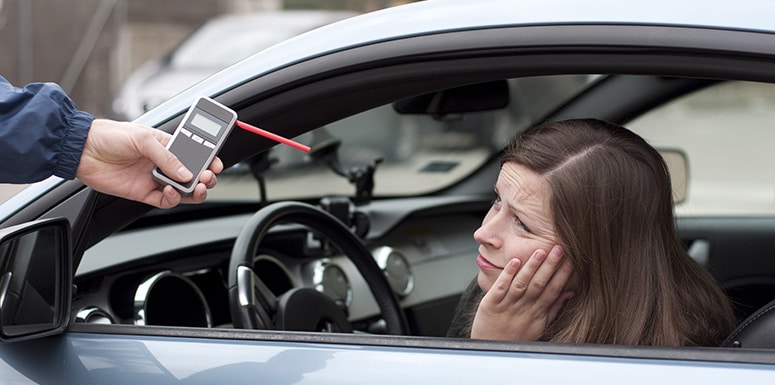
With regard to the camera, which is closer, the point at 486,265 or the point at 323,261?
the point at 486,265

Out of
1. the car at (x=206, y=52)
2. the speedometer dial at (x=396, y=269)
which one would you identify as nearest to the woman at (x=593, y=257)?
the speedometer dial at (x=396, y=269)

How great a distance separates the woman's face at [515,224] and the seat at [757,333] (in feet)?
1.03

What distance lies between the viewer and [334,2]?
15.0 m

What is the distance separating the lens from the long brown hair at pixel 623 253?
165cm

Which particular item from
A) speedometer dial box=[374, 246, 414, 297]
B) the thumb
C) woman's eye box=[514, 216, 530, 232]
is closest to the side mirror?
the thumb

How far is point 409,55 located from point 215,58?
868cm

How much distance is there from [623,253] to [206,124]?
2.27 feet

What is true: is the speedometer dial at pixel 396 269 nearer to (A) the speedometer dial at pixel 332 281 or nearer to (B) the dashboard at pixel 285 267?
(B) the dashboard at pixel 285 267

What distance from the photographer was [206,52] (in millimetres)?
10156

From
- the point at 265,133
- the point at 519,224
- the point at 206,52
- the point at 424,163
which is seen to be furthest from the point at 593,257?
the point at 206,52

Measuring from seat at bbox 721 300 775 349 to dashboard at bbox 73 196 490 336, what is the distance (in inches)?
42.1

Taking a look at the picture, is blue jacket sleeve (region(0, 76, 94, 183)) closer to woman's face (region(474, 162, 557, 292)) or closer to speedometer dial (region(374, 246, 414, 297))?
woman's face (region(474, 162, 557, 292))

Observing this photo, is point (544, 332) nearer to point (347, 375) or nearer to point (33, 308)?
point (347, 375)

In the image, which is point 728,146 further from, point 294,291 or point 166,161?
point 166,161
